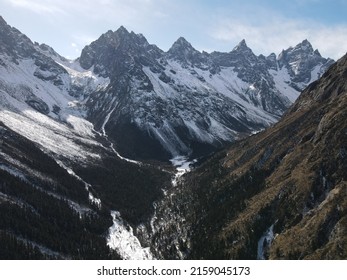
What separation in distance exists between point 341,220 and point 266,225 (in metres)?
37.7

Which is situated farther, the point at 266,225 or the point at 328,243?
the point at 266,225

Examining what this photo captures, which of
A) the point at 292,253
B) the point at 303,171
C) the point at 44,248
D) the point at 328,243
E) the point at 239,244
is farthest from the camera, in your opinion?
the point at 44,248

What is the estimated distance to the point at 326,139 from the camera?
17825 centimetres

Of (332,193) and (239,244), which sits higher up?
(332,193)

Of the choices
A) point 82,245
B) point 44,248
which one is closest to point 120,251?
point 82,245

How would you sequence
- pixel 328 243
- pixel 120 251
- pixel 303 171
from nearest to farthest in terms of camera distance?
1. pixel 328 243
2. pixel 303 171
3. pixel 120 251

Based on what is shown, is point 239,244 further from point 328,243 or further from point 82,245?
point 82,245

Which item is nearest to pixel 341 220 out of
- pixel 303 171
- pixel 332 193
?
pixel 332 193

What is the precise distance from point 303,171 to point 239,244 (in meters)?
39.0

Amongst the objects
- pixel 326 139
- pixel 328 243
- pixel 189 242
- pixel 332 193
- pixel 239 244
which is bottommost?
pixel 189 242

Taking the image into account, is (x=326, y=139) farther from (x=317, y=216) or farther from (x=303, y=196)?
(x=317, y=216)

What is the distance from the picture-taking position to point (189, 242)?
18562 centimetres

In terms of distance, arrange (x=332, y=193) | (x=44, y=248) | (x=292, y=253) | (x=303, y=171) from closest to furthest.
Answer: (x=292, y=253) → (x=332, y=193) → (x=303, y=171) → (x=44, y=248)

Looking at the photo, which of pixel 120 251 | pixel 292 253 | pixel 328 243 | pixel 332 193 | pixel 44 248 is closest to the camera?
pixel 328 243
